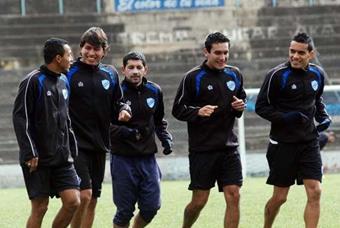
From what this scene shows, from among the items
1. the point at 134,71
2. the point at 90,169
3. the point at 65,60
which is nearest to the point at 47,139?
the point at 65,60

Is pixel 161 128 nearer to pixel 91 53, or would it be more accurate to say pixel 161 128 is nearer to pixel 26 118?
pixel 91 53

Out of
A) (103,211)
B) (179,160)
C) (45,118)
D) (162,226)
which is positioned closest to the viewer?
(45,118)

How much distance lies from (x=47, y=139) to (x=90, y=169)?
36.0 inches

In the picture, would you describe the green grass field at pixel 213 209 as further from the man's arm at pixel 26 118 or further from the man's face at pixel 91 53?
the man's arm at pixel 26 118

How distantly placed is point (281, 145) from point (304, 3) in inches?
616

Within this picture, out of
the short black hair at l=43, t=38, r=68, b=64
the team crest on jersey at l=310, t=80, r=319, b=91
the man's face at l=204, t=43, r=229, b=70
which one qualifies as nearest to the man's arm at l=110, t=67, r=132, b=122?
the short black hair at l=43, t=38, r=68, b=64

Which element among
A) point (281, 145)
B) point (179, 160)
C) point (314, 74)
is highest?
point (314, 74)

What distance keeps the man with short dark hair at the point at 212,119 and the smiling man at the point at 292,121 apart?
1.18 feet

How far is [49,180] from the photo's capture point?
849 cm

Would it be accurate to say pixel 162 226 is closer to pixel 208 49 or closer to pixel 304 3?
pixel 208 49

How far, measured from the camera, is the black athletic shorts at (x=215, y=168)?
9.44 m

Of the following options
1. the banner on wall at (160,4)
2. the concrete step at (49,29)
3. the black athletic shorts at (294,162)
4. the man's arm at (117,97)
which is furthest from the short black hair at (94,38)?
the banner on wall at (160,4)

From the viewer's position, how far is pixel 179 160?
20078mm

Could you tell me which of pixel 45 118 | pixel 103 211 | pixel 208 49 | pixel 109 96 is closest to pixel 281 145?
pixel 208 49
